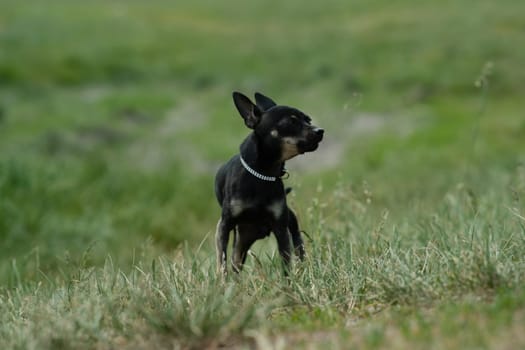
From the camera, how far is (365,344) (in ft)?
12.9

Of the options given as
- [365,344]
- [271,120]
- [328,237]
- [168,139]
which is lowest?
[168,139]

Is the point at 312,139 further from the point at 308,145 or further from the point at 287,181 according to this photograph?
the point at 287,181

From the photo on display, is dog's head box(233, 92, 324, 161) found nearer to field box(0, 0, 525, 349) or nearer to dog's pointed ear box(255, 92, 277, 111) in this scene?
dog's pointed ear box(255, 92, 277, 111)

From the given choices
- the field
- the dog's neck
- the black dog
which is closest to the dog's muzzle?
the black dog

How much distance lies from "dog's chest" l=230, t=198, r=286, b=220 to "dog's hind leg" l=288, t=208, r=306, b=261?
0.58 meters

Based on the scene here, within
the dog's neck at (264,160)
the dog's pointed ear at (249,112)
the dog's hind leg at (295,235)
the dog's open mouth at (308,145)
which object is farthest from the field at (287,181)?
the dog's pointed ear at (249,112)

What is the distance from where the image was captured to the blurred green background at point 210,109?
13242 mm

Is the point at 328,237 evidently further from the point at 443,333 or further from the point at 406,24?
the point at 406,24

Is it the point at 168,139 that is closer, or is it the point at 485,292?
the point at 485,292

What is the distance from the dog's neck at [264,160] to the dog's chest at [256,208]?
212mm

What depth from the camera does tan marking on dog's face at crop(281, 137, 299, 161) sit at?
5.50 meters

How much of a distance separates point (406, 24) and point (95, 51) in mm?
16699

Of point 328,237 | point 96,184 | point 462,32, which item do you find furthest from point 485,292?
point 462,32

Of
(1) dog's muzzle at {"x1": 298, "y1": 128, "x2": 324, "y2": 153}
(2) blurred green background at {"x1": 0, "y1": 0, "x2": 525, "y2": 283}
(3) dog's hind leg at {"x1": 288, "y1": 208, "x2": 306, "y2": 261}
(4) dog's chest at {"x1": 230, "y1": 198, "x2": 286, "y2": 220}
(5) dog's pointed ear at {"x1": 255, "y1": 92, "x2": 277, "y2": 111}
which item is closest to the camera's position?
(1) dog's muzzle at {"x1": 298, "y1": 128, "x2": 324, "y2": 153}
